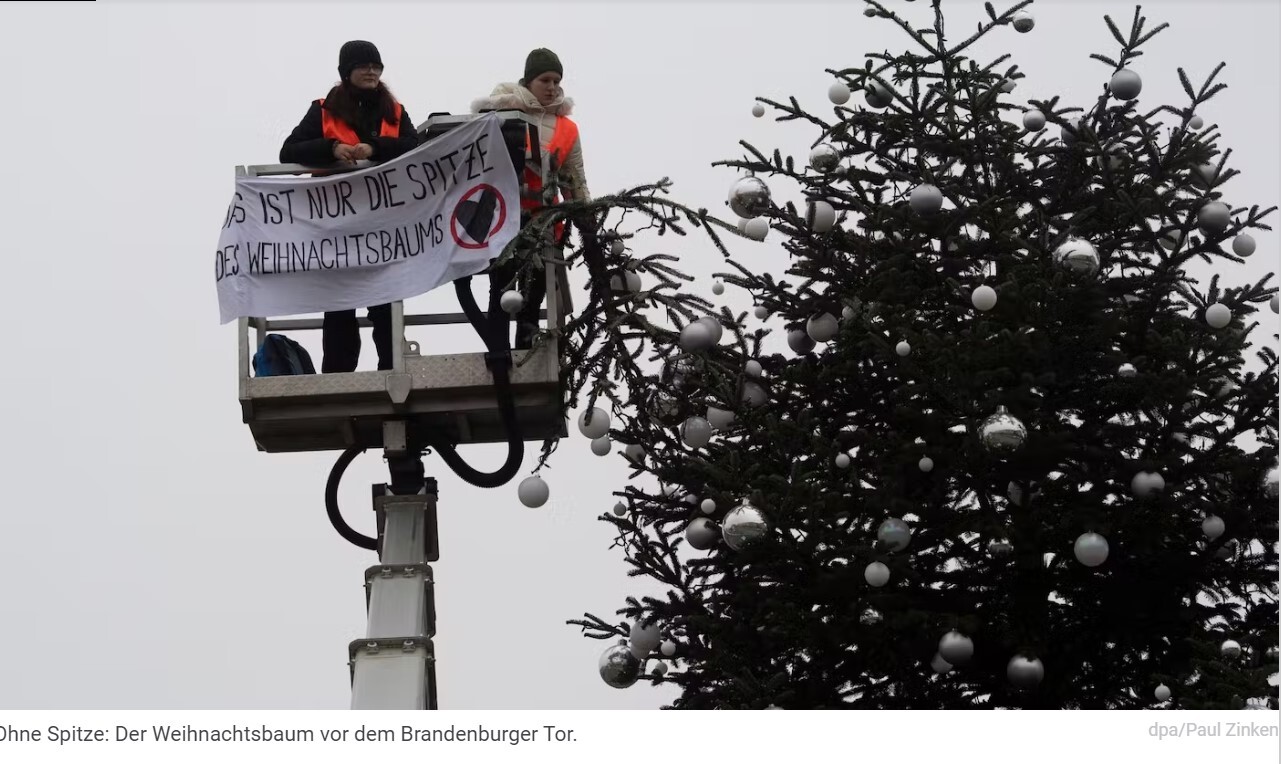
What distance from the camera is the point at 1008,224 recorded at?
13633mm

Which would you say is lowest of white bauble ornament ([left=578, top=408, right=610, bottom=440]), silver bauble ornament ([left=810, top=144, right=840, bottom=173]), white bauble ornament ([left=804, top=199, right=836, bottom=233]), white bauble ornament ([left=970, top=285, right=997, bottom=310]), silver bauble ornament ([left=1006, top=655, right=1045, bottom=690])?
silver bauble ornament ([left=1006, top=655, right=1045, bottom=690])

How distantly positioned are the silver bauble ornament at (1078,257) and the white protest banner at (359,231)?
3220 millimetres

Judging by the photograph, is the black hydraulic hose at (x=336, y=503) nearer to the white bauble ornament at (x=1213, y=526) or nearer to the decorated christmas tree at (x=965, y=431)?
the decorated christmas tree at (x=965, y=431)

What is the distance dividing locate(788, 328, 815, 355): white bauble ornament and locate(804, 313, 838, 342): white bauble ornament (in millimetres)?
313

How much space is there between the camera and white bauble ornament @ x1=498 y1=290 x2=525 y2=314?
1424cm

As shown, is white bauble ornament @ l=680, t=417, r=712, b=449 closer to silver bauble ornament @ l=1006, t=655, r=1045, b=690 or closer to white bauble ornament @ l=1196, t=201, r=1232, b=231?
silver bauble ornament @ l=1006, t=655, r=1045, b=690

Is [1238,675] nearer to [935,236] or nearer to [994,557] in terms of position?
[994,557]

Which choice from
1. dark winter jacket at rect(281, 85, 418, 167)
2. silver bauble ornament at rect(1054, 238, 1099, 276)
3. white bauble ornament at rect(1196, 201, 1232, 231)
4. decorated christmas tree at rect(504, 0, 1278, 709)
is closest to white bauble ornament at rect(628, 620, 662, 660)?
decorated christmas tree at rect(504, 0, 1278, 709)

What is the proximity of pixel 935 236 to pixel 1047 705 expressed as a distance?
2.40 metres

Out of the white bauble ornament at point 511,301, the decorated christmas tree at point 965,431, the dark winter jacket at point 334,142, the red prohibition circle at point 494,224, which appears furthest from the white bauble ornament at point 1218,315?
the dark winter jacket at point 334,142

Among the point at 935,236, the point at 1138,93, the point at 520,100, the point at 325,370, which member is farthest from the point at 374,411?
the point at 1138,93

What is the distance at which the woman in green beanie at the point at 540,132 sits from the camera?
48.9ft

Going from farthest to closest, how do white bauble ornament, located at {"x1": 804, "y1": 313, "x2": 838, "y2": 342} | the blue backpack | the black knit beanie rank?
the blue backpack
the black knit beanie
white bauble ornament, located at {"x1": 804, "y1": 313, "x2": 838, "y2": 342}
